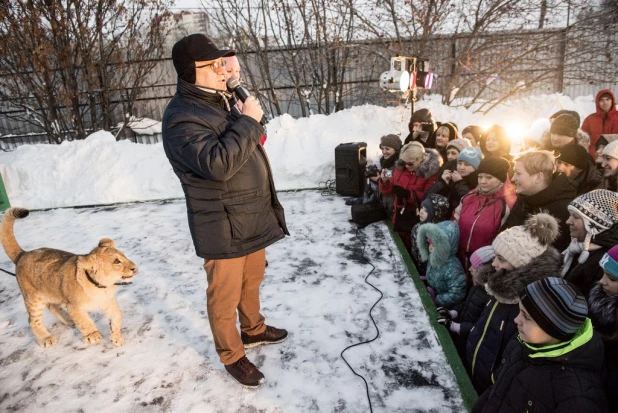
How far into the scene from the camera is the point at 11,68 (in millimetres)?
9078

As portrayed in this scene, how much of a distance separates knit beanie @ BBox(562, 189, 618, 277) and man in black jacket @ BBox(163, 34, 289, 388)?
1821mm

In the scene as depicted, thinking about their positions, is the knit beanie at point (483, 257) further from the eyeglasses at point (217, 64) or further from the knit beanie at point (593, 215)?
the eyeglasses at point (217, 64)

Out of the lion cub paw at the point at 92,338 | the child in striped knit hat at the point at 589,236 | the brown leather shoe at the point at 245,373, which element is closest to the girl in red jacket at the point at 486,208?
the child in striped knit hat at the point at 589,236

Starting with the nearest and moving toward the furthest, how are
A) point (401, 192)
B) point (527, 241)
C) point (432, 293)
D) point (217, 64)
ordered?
point (217, 64) → point (527, 241) → point (432, 293) → point (401, 192)

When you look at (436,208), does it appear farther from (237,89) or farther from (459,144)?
(237,89)

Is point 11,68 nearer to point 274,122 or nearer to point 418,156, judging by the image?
point 274,122

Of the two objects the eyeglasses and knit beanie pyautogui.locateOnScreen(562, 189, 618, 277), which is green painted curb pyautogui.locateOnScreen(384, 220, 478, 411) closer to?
knit beanie pyautogui.locateOnScreen(562, 189, 618, 277)

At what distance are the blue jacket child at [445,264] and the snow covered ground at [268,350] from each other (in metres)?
0.24

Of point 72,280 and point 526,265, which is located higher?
point 526,265

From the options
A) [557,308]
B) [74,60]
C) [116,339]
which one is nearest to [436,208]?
[557,308]

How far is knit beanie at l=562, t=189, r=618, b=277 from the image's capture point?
7.11 feet

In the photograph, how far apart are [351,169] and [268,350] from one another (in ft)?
13.3

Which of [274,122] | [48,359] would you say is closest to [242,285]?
A: [48,359]

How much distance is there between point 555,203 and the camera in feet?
9.24
